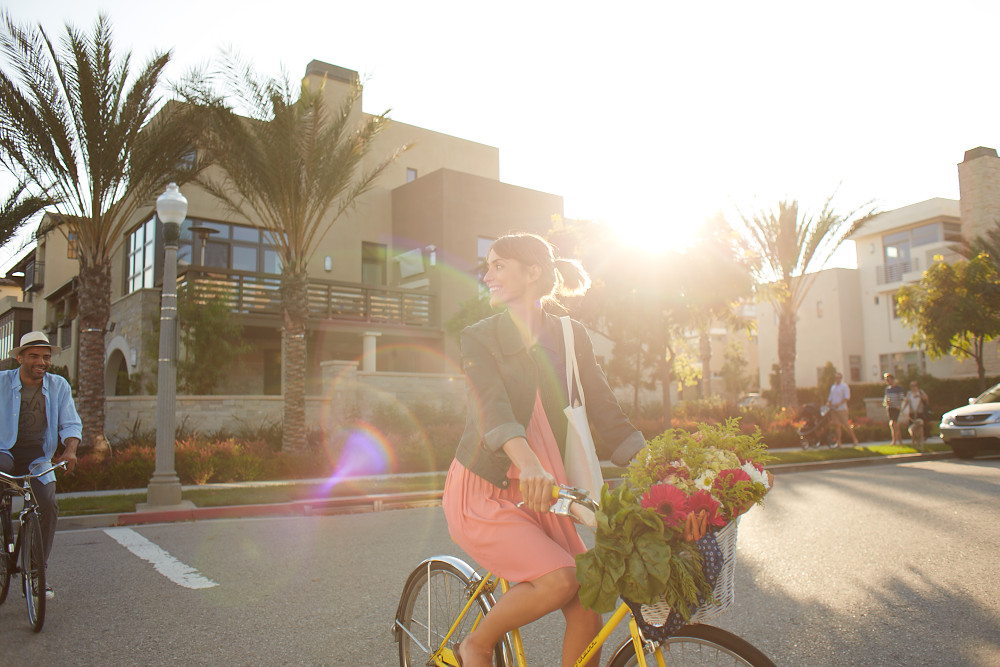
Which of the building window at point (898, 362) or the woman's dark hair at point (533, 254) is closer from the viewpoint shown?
the woman's dark hair at point (533, 254)

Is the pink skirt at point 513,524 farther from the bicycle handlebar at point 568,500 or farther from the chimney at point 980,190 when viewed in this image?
the chimney at point 980,190

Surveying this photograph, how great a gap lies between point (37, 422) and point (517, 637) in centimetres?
456

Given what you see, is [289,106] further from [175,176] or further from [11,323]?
[11,323]

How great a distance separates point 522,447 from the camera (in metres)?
2.23

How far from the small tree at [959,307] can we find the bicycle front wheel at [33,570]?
1080 inches

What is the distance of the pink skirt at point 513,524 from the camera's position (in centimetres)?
227

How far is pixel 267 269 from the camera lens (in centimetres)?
2448

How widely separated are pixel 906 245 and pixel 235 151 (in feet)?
130

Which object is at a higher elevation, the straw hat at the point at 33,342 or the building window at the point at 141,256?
the building window at the point at 141,256

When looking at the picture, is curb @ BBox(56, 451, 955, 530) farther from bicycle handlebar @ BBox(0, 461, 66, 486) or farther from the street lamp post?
bicycle handlebar @ BBox(0, 461, 66, 486)

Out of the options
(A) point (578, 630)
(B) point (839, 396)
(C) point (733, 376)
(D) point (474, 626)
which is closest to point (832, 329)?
(C) point (733, 376)

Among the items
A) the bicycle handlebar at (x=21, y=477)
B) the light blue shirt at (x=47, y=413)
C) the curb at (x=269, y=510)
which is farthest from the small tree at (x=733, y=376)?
the bicycle handlebar at (x=21, y=477)

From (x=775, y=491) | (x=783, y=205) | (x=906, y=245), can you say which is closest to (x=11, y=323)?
(x=783, y=205)

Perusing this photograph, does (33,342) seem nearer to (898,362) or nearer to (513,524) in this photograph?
(513,524)
